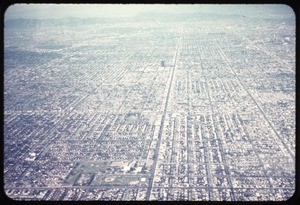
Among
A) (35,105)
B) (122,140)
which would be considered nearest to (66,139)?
(122,140)

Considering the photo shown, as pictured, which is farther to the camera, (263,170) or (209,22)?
(209,22)

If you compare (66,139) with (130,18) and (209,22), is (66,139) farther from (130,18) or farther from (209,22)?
(130,18)

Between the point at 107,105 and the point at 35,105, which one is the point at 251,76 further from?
the point at 35,105

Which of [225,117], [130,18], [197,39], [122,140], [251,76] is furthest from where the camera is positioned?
[130,18]

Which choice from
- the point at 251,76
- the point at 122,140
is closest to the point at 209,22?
the point at 251,76
